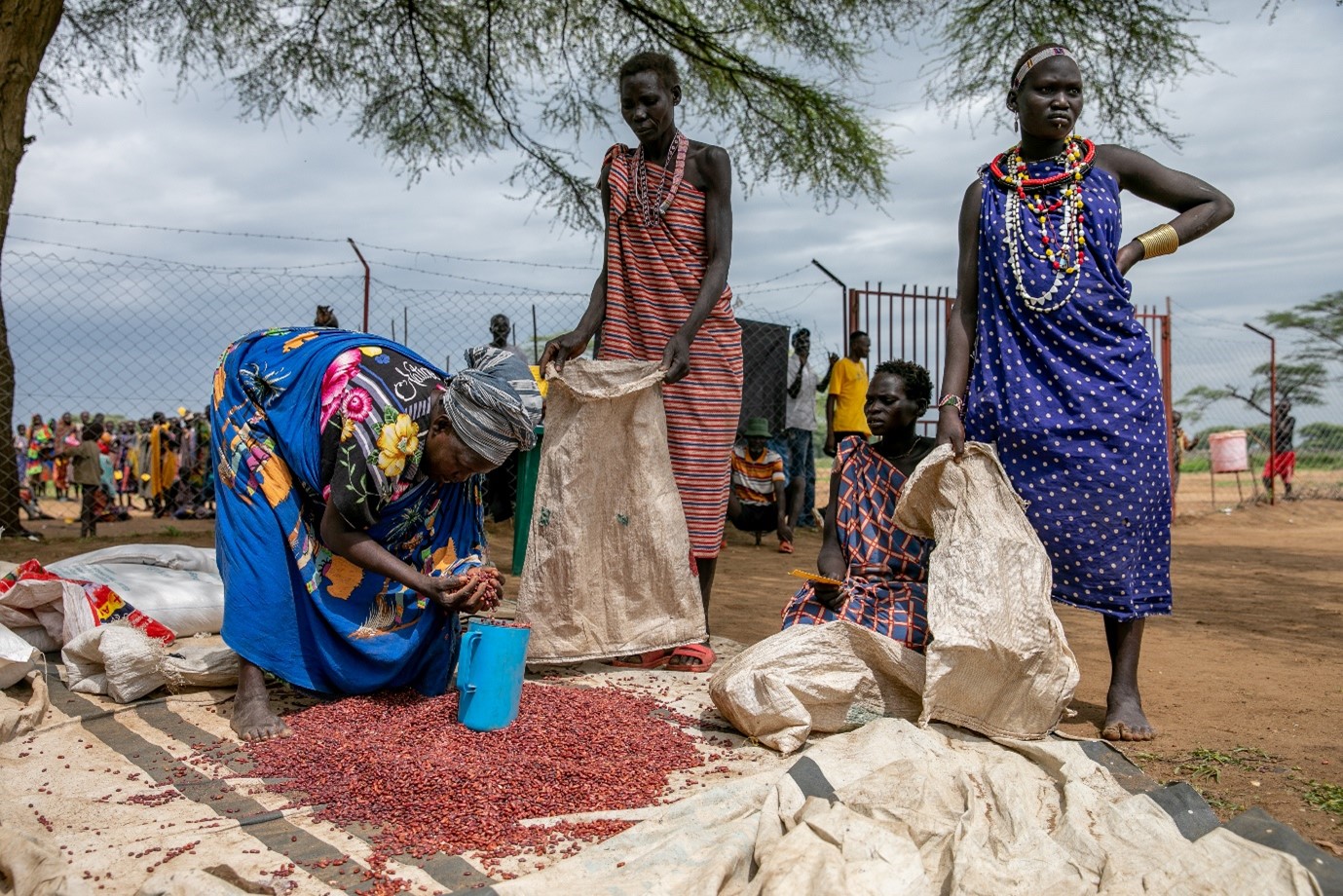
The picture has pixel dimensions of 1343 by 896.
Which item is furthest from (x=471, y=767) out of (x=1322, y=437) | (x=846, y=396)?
(x=1322, y=437)

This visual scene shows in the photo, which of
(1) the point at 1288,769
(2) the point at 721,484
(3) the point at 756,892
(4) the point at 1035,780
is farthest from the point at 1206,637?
(3) the point at 756,892

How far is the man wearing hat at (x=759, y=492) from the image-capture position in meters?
9.12

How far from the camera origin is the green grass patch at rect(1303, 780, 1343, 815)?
244 cm

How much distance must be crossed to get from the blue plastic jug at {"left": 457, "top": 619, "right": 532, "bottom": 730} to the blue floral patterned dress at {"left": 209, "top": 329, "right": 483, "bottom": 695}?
1.39 feet

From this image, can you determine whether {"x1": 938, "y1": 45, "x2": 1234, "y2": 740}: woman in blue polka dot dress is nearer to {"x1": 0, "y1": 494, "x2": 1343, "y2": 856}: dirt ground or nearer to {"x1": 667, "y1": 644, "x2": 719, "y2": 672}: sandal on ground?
{"x1": 0, "y1": 494, "x2": 1343, "y2": 856}: dirt ground

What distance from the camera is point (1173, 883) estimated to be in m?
1.91

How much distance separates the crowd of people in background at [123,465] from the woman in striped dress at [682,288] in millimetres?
6903

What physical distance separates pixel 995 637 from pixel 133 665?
102 inches

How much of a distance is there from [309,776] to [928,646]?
1.62m

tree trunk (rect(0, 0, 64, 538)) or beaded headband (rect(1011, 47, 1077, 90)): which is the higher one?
tree trunk (rect(0, 0, 64, 538))

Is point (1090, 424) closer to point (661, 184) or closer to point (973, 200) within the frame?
point (973, 200)

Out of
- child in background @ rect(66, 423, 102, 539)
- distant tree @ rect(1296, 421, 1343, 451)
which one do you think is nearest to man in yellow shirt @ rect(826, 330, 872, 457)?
child in background @ rect(66, 423, 102, 539)

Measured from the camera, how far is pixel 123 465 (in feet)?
57.9

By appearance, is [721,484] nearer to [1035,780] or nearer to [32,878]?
[1035,780]
